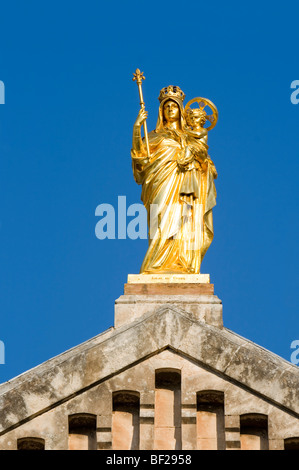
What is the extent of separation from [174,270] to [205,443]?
162 inches

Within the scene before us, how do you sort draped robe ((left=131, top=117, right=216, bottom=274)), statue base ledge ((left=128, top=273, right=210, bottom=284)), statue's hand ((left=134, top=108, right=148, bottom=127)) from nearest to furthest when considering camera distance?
statue base ledge ((left=128, top=273, right=210, bottom=284)) < draped robe ((left=131, top=117, right=216, bottom=274)) < statue's hand ((left=134, top=108, right=148, bottom=127))

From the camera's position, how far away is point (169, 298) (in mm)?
34594

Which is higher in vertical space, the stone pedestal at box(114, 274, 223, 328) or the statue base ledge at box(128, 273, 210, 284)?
the statue base ledge at box(128, 273, 210, 284)

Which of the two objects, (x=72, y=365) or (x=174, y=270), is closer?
(x=72, y=365)

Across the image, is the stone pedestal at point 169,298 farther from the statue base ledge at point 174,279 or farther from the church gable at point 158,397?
the church gable at point 158,397

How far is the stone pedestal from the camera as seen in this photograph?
112 feet

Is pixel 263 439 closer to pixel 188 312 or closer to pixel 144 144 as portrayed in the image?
pixel 188 312

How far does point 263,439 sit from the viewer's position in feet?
107

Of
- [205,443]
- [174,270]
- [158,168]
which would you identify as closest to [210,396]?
[205,443]


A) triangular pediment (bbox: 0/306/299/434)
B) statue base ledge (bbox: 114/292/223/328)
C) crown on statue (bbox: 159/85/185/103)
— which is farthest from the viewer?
crown on statue (bbox: 159/85/185/103)

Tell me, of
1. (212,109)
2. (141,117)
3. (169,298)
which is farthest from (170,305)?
(212,109)

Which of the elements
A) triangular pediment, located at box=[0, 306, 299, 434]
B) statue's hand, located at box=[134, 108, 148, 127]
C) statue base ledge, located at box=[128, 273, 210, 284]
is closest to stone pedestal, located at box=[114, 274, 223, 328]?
statue base ledge, located at box=[128, 273, 210, 284]

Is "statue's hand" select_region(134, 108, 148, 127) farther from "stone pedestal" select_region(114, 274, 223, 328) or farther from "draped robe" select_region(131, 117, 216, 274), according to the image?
"stone pedestal" select_region(114, 274, 223, 328)

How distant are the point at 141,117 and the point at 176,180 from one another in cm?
154
